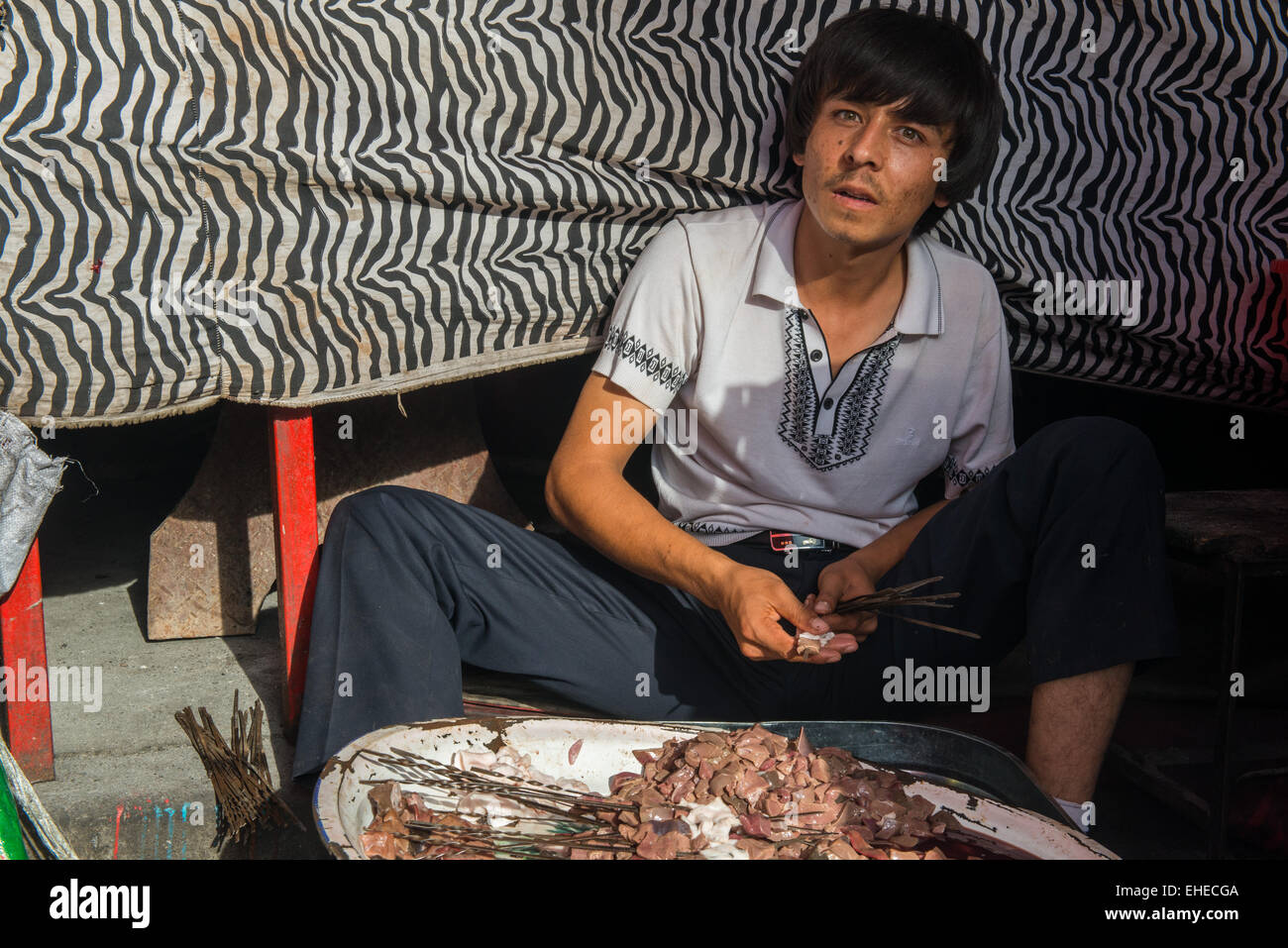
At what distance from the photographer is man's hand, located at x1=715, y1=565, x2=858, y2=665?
2000mm

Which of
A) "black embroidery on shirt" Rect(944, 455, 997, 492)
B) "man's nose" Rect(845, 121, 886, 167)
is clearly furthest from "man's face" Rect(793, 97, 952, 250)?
"black embroidery on shirt" Rect(944, 455, 997, 492)

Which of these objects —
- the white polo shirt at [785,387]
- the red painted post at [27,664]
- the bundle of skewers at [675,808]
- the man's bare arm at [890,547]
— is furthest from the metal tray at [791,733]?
the red painted post at [27,664]

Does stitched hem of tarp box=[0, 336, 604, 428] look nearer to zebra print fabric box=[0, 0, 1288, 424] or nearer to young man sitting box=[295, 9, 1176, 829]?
zebra print fabric box=[0, 0, 1288, 424]

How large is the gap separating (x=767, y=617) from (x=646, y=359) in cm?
64

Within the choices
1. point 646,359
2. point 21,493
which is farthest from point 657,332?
point 21,493

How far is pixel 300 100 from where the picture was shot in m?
2.30

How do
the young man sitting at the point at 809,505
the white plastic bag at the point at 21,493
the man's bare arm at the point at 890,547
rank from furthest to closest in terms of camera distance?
the man's bare arm at the point at 890,547 < the white plastic bag at the point at 21,493 < the young man sitting at the point at 809,505

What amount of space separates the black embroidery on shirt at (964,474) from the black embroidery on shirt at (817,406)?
0.22 m

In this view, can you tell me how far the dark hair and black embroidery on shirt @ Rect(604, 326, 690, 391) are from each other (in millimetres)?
580

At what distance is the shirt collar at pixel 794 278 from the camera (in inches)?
97.3

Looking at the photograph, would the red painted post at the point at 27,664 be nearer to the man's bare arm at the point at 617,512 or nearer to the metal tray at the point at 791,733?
the metal tray at the point at 791,733
